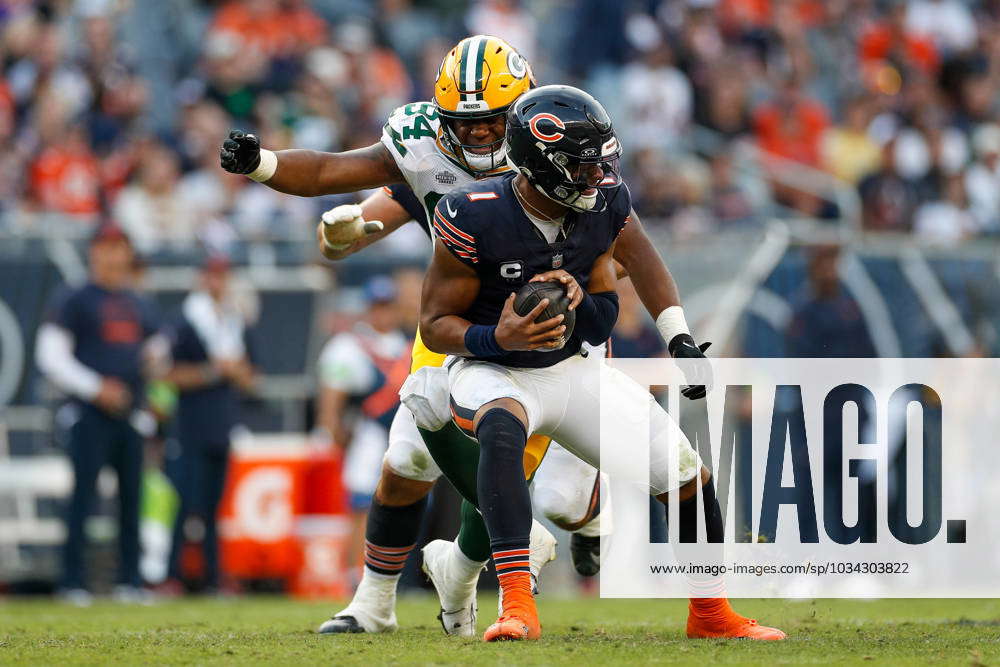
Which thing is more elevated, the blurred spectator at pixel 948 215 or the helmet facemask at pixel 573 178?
the blurred spectator at pixel 948 215

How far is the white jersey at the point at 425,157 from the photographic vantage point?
6.02 metres

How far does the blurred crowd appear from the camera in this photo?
39.5 ft

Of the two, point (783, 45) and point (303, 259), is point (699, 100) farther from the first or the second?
point (303, 259)

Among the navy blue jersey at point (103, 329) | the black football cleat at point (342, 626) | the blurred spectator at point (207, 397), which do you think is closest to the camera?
the black football cleat at point (342, 626)

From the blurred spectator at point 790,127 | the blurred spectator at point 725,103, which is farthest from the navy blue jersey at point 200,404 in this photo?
the blurred spectator at point 790,127

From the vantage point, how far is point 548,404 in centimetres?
550

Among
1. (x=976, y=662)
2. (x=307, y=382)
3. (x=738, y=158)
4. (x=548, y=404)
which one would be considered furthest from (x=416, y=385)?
(x=738, y=158)

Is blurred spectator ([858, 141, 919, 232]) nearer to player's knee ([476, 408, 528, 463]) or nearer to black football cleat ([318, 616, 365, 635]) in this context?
black football cleat ([318, 616, 365, 635])

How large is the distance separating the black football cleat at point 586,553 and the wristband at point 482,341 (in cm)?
118

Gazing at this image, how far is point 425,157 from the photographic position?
604cm

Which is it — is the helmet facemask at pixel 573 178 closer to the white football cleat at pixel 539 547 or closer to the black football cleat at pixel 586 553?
the white football cleat at pixel 539 547

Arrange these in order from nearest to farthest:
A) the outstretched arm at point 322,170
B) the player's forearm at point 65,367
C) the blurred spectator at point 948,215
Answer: the outstretched arm at point 322,170
the player's forearm at point 65,367
the blurred spectator at point 948,215

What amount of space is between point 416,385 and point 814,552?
5.95 feet

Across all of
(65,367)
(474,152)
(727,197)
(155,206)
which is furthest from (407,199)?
(727,197)
